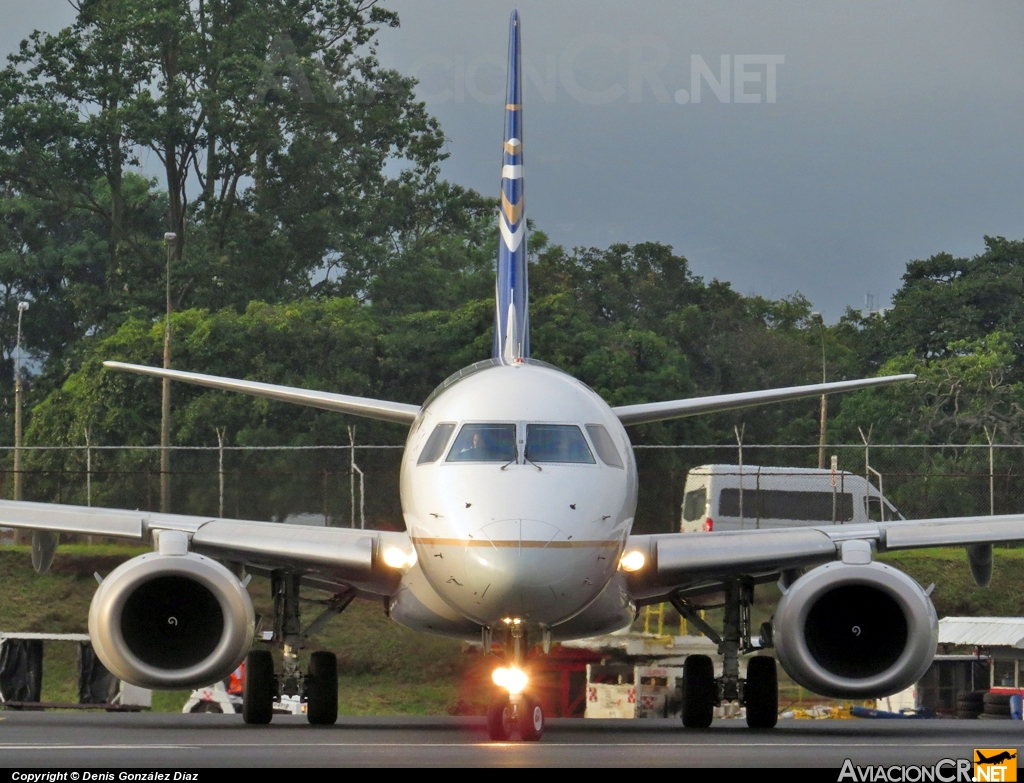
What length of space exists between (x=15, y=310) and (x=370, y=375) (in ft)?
63.4

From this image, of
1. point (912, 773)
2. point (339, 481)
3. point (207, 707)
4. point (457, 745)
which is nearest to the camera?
point (912, 773)

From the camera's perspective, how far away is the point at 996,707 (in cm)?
2186

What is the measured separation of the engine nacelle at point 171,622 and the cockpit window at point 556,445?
355 cm

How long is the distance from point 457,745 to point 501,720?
1.91 feet

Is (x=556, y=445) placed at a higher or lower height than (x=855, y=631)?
higher

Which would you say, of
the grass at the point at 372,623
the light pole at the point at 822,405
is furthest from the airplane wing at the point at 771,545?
the light pole at the point at 822,405

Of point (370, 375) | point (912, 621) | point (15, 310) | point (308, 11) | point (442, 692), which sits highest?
point (308, 11)

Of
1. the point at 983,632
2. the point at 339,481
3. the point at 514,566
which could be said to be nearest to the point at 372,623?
the point at 339,481

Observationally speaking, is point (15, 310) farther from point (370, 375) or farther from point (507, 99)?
point (507, 99)

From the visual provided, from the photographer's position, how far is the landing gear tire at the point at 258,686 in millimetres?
16828

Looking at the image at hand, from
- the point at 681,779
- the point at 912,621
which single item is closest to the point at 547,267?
the point at 912,621

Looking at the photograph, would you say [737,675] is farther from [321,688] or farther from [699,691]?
[321,688]

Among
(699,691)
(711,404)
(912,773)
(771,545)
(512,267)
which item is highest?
→ (512,267)

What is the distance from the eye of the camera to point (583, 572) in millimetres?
13180
